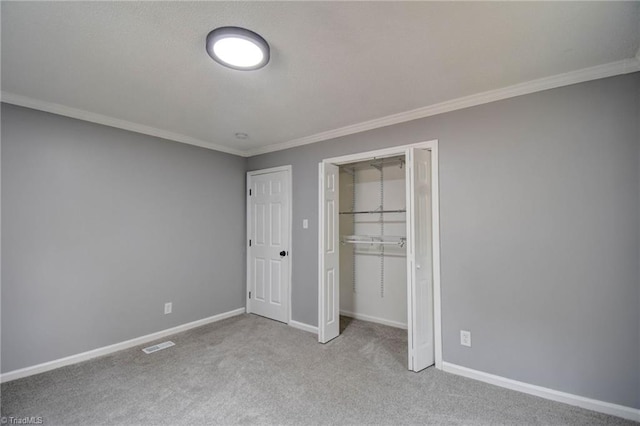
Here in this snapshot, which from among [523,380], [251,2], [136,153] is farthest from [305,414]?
[136,153]

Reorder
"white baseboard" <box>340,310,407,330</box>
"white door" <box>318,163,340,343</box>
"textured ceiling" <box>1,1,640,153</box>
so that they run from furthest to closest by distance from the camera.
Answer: "white baseboard" <box>340,310,407,330</box> → "white door" <box>318,163,340,343</box> → "textured ceiling" <box>1,1,640,153</box>

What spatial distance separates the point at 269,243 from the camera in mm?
4156

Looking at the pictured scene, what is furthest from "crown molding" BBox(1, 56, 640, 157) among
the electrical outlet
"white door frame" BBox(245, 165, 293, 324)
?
the electrical outlet

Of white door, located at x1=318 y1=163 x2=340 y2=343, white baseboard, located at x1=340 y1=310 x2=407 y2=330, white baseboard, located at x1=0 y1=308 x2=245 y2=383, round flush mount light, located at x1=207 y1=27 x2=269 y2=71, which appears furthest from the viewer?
white baseboard, located at x1=340 y1=310 x2=407 y2=330

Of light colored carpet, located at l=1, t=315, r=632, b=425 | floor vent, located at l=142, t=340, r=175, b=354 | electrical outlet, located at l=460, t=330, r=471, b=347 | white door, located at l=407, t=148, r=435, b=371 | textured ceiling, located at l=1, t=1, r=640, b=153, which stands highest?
textured ceiling, located at l=1, t=1, r=640, b=153

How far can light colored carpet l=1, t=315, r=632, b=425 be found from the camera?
2027mm

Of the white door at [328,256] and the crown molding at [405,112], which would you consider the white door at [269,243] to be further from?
the white door at [328,256]

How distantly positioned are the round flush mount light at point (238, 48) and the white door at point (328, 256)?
158cm

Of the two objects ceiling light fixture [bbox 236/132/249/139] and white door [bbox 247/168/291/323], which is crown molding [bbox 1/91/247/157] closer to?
ceiling light fixture [bbox 236/132/249/139]

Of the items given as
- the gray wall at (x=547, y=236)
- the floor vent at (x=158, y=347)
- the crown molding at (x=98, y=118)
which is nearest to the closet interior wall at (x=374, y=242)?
the gray wall at (x=547, y=236)

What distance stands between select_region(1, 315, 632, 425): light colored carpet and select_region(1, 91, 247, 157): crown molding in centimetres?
234

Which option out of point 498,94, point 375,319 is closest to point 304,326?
point 375,319

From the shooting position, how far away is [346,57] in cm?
194

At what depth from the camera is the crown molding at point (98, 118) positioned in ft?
8.25
